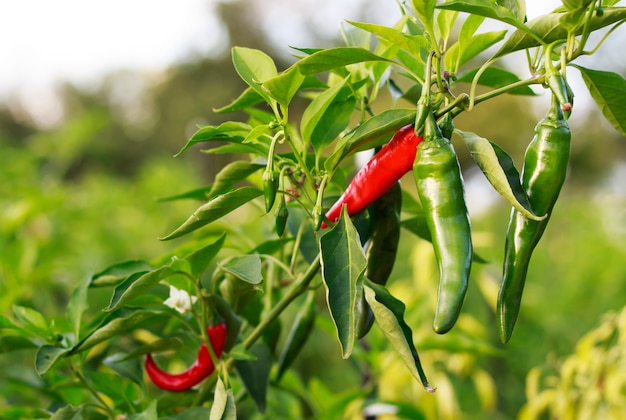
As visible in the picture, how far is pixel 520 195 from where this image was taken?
1.99 ft

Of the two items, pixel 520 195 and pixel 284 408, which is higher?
pixel 520 195

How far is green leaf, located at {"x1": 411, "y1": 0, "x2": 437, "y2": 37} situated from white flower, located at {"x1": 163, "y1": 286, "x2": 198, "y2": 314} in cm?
36

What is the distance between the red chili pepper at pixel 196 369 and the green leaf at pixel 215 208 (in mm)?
174

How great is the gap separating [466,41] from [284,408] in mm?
785

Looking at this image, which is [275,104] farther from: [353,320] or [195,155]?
[195,155]

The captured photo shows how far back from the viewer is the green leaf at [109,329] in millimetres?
688

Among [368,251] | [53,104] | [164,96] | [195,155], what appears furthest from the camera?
[164,96]

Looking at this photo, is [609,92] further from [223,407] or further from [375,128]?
[223,407]

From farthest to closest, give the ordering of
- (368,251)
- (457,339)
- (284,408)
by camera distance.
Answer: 1. (284,408)
2. (457,339)
3. (368,251)

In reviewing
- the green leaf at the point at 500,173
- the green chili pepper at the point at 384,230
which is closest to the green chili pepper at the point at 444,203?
the green leaf at the point at 500,173

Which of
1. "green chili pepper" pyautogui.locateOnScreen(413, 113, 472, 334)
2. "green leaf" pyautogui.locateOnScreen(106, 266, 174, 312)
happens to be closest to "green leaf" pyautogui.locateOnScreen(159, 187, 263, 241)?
"green leaf" pyautogui.locateOnScreen(106, 266, 174, 312)

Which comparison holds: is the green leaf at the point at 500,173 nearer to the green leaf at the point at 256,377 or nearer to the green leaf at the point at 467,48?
the green leaf at the point at 467,48

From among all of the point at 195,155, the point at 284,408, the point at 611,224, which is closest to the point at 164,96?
the point at 195,155

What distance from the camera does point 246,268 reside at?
0.65 meters
